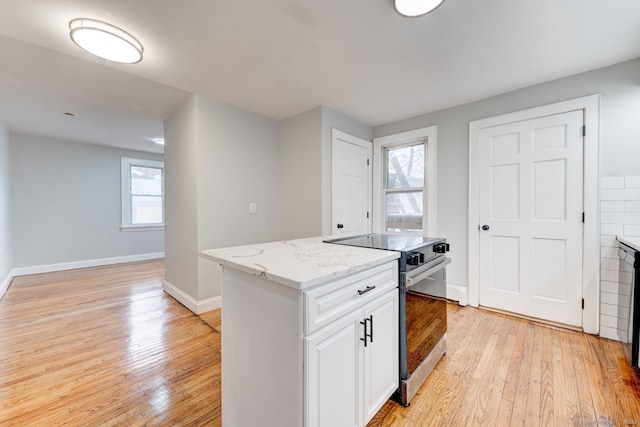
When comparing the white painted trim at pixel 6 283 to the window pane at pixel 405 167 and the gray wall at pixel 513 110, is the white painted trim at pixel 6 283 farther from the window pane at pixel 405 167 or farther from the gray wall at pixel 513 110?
the gray wall at pixel 513 110

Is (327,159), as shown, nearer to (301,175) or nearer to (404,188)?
(301,175)

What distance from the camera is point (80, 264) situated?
15.3ft

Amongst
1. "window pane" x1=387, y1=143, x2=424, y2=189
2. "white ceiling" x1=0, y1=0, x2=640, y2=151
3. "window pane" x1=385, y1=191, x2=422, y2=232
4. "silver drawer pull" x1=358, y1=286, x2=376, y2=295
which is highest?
"white ceiling" x1=0, y1=0, x2=640, y2=151

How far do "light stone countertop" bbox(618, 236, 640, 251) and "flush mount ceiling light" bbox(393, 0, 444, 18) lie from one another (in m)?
2.11

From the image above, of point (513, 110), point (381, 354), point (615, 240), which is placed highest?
point (513, 110)

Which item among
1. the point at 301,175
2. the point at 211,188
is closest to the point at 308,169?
the point at 301,175

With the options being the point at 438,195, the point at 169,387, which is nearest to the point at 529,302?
the point at 438,195

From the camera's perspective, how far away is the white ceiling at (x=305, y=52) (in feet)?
5.21

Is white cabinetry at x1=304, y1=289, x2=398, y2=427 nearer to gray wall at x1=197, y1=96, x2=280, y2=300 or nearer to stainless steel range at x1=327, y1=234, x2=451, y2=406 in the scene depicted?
stainless steel range at x1=327, y1=234, x2=451, y2=406

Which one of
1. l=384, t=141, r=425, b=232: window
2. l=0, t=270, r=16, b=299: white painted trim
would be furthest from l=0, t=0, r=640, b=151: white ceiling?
l=0, t=270, r=16, b=299: white painted trim

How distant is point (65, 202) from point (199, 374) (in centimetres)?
489

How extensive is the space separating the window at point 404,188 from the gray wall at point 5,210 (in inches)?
207

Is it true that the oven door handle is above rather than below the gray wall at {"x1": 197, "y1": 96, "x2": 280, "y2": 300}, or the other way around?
below

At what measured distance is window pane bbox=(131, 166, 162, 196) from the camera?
5301mm
